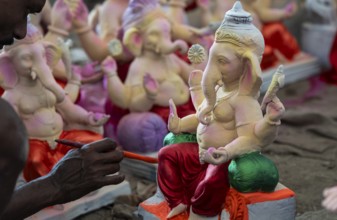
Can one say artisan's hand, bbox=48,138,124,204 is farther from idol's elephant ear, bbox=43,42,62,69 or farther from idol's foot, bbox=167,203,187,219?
idol's elephant ear, bbox=43,42,62,69

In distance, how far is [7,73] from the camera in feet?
6.44

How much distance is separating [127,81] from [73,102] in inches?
10.1

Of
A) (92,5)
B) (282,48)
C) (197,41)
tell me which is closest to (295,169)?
(197,41)

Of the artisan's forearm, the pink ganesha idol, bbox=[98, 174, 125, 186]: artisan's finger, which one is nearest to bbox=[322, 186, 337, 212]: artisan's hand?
the pink ganesha idol

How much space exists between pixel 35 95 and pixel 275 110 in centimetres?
83

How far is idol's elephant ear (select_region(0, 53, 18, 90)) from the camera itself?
1.95 meters

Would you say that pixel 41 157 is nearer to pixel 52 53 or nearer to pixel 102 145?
pixel 52 53

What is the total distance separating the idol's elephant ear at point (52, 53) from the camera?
2.06 metres

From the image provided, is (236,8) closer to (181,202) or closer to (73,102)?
(181,202)

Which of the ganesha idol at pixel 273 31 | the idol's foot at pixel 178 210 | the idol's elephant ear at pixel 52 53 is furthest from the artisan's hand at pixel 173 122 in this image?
the ganesha idol at pixel 273 31

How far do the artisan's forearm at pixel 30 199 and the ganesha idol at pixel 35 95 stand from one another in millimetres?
559

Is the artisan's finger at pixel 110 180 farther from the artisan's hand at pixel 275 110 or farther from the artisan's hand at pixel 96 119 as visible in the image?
the artisan's hand at pixel 96 119

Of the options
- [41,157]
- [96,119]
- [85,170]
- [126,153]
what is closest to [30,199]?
[85,170]

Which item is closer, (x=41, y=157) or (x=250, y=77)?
(x=250, y=77)
